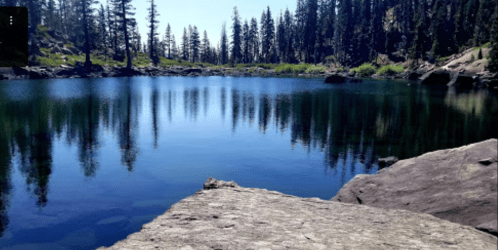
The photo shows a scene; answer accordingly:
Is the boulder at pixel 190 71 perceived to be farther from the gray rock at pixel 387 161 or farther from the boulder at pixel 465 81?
the gray rock at pixel 387 161

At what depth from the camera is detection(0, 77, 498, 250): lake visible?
8672mm

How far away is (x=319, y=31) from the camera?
126938mm

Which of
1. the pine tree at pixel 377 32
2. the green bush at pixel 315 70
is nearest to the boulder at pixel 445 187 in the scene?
the green bush at pixel 315 70

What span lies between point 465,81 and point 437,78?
6333mm

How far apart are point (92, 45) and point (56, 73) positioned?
26.7m

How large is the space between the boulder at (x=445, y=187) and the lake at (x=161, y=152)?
2.68m

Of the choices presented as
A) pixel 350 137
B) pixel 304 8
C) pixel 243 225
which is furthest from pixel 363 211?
pixel 304 8

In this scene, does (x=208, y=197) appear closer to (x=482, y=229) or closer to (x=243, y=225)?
(x=243, y=225)

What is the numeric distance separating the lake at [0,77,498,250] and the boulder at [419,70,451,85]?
36.6 metres

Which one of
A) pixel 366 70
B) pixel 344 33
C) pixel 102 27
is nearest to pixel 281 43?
pixel 344 33

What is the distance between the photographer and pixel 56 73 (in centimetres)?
7025

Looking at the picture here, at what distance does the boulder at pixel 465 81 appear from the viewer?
5627cm

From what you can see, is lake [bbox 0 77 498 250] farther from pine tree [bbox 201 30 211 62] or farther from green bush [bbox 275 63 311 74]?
pine tree [bbox 201 30 211 62]
